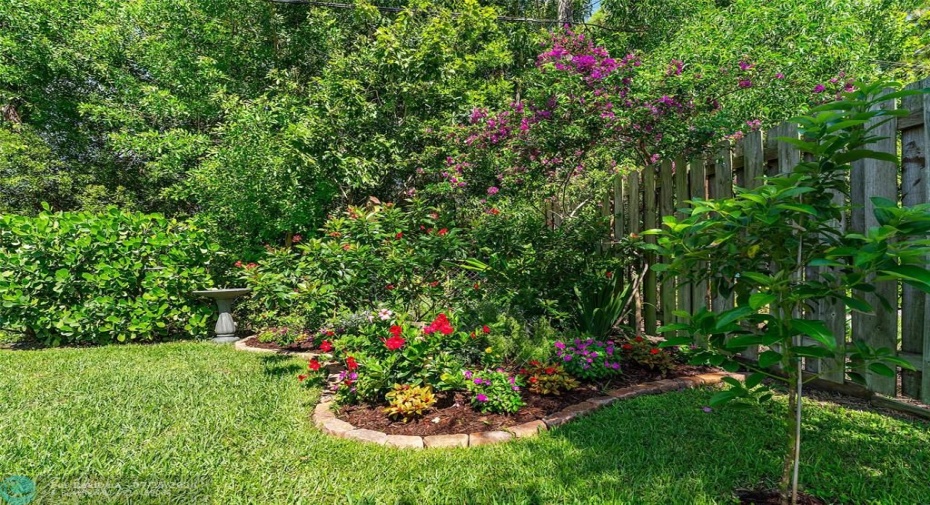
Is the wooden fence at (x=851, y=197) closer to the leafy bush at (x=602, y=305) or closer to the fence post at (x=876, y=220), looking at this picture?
the fence post at (x=876, y=220)

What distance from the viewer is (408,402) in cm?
272

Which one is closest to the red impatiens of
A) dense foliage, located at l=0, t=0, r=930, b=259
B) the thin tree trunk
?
dense foliage, located at l=0, t=0, r=930, b=259

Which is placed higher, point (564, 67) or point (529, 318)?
point (564, 67)

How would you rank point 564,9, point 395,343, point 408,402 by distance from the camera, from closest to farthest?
1. point 408,402
2. point 395,343
3. point 564,9

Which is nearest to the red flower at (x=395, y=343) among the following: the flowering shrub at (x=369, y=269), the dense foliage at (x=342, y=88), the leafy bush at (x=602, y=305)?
the flowering shrub at (x=369, y=269)

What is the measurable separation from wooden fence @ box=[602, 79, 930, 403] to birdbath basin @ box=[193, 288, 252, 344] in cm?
478

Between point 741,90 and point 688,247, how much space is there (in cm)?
379

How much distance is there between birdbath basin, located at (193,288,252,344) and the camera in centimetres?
581

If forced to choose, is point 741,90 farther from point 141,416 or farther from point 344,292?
point 141,416

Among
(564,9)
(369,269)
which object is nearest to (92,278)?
(369,269)

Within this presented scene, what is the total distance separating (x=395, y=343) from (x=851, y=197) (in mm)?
2581

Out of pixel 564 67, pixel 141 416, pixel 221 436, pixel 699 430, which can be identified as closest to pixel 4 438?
pixel 141 416

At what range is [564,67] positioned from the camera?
483 cm

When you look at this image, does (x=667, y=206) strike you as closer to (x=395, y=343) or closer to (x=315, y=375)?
(x=395, y=343)
